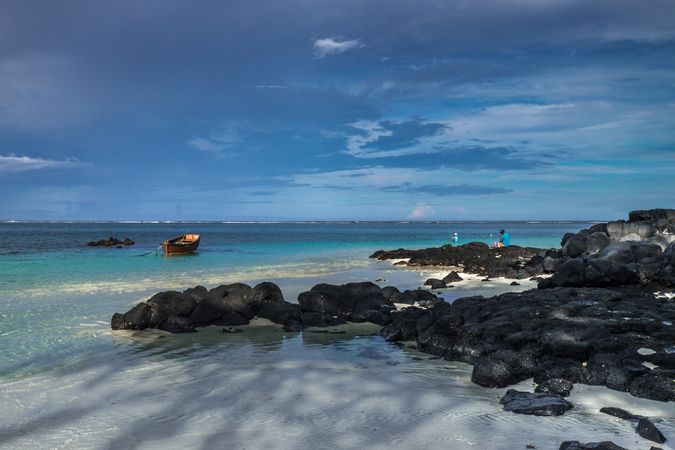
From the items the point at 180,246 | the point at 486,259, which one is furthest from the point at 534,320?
the point at 180,246

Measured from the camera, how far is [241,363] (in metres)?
10.2

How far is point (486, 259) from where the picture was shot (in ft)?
108

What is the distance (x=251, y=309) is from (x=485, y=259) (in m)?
21.5

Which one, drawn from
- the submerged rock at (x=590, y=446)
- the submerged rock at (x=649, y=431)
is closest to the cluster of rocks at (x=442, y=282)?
the submerged rock at (x=649, y=431)

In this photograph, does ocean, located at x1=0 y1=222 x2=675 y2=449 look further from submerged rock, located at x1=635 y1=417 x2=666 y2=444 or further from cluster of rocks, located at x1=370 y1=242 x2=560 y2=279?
cluster of rocks, located at x1=370 y1=242 x2=560 y2=279

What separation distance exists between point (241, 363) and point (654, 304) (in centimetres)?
963

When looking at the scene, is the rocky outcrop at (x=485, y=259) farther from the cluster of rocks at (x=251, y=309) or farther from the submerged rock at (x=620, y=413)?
the submerged rock at (x=620, y=413)

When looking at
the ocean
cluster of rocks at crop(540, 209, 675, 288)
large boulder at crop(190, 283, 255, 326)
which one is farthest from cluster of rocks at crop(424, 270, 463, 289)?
large boulder at crop(190, 283, 255, 326)

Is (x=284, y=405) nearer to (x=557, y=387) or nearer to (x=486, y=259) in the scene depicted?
(x=557, y=387)

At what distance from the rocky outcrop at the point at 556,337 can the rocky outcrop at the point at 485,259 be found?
10894 mm

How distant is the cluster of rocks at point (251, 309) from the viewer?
548 inches

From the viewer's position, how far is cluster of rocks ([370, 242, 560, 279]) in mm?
26334

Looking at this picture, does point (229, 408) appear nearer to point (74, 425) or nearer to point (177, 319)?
point (74, 425)

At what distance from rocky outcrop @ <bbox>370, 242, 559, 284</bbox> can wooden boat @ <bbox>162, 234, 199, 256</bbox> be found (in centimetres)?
1742
